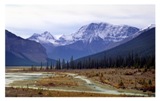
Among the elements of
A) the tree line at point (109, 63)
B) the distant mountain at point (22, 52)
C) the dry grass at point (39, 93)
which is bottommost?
the dry grass at point (39, 93)

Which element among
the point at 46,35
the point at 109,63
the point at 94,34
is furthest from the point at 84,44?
the point at 46,35

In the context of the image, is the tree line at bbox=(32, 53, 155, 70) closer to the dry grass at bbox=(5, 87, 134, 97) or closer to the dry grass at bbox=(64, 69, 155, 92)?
the dry grass at bbox=(64, 69, 155, 92)

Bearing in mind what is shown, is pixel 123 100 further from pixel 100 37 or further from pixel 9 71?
pixel 9 71

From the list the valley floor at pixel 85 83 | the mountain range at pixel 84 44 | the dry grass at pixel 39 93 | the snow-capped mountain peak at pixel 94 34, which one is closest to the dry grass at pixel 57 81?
the valley floor at pixel 85 83

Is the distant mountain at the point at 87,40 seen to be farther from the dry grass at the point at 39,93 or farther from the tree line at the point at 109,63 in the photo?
the dry grass at the point at 39,93

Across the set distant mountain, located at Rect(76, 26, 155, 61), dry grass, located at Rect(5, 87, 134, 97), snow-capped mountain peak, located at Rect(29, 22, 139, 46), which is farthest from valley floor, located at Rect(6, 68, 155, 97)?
snow-capped mountain peak, located at Rect(29, 22, 139, 46)

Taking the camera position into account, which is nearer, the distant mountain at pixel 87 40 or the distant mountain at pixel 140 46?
the distant mountain at pixel 140 46

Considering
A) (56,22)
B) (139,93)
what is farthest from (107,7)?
(139,93)
